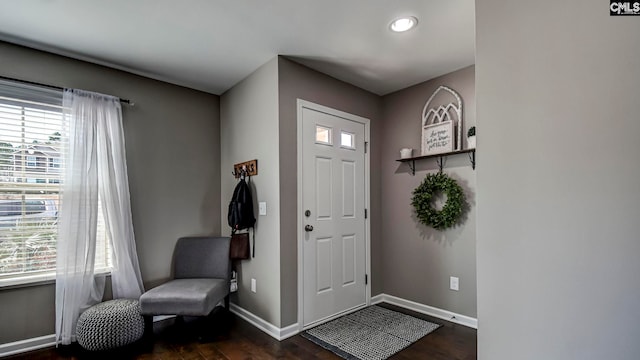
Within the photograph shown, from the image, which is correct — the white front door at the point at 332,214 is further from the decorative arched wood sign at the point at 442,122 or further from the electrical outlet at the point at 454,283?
the electrical outlet at the point at 454,283

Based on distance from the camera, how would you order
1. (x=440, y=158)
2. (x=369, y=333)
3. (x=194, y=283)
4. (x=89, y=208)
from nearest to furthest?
(x=89, y=208)
(x=369, y=333)
(x=194, y=283)
(x=440, y=158)

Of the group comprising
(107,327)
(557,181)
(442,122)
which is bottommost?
(107,327)

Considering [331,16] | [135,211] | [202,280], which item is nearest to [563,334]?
[331,16]

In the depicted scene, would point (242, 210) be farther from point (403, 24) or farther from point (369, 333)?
point (403, 24)

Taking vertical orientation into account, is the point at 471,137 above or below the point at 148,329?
above

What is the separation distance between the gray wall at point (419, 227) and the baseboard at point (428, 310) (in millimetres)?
42

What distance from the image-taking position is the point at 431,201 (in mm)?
3123

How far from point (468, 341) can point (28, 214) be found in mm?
3690

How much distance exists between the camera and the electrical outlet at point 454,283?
9.71ft

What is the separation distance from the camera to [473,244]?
9.36ft

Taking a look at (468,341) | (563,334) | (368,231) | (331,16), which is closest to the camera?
(563,334)

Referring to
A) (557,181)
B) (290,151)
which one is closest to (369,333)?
(290,151)

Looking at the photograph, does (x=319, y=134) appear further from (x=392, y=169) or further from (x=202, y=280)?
(x=202, y=280)

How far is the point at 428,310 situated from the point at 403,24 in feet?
8.71
